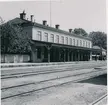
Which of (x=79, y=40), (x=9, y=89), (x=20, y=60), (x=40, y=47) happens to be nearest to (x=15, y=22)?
(x=40, y=47)

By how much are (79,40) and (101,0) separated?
46.2 meters

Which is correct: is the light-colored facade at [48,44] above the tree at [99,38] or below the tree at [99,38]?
below

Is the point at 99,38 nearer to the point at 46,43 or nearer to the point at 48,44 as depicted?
the point at 48,44

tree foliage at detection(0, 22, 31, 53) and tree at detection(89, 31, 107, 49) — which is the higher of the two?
tree at detection(89, 31, 107, 49)

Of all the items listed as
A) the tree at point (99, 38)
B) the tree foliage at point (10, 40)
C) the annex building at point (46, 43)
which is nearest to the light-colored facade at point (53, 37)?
the annex building at point (46, 43)

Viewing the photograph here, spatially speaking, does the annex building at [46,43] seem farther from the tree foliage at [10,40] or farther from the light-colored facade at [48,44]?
the tree foliage at [10,40]

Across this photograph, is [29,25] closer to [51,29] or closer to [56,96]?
[51,29]

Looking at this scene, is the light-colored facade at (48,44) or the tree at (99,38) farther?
the tree at (99,38)

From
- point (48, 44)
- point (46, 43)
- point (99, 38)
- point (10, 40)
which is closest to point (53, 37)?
point (48, 44)

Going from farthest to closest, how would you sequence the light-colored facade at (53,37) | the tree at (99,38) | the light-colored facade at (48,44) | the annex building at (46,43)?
the tree at (99,38) < the light-colored facade at (53,37) < the light-colored facade at (48,44) < the annex building at (46,43)

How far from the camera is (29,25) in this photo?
34.4m

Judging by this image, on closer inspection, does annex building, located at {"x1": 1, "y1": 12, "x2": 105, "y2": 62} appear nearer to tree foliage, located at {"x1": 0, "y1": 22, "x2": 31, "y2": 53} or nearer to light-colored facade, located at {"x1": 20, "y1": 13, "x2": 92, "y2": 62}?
light-colored facade, located at {"x1": 20, "y1": 13, "x2": 92, "y2": 62}

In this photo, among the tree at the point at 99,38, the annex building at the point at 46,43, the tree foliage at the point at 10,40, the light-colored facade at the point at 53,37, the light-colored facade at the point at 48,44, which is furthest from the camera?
the tree at the point at 99,38

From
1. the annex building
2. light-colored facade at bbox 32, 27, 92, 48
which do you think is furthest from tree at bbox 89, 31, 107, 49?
the annex building
